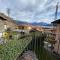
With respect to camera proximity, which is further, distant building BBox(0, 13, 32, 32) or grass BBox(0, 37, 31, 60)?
distant building BBox(0, 13, 32, 32)

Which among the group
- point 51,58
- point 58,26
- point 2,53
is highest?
point 58,26

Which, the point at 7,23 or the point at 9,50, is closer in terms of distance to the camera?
the point at 9,50

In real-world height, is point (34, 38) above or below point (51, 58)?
above

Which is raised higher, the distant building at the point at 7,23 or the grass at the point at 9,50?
the distant building at the point at 7,23

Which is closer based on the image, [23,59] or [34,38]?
[23,59]

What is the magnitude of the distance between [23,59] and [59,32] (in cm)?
492

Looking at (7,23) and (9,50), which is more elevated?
(7,23)

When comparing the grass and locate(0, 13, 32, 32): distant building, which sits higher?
locate(0, 13, 32, 32): distant building

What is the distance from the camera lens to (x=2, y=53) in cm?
614

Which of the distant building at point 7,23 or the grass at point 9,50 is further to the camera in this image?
the distant building at point 7,23

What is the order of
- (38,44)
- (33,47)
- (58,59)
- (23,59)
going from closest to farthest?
(23,59) → (58,59) → (33,47) → (38,44)

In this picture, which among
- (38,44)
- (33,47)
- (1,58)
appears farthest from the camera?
(38,44)

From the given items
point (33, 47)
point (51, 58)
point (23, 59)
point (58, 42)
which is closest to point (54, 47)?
point (58, 42)

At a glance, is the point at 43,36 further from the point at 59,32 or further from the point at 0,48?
the point at 0,48
